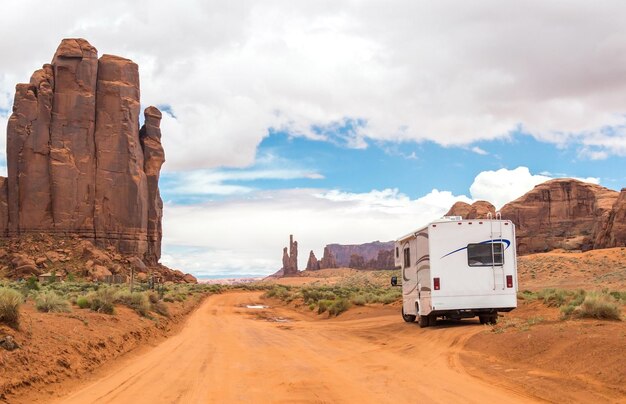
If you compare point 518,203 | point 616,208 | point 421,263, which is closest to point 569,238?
point 518,203

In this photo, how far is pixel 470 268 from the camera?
17266 millimetres

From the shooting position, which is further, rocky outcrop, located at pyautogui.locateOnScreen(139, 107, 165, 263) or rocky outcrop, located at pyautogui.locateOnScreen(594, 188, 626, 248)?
rocky outcrop, located at pyautogui.locateOnScreen(139, 107, 165, 263)

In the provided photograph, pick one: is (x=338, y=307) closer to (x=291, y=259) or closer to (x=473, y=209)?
(x=473, y=209)

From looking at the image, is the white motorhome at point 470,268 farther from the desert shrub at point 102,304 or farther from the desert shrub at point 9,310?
the desert shrub at point 9,310

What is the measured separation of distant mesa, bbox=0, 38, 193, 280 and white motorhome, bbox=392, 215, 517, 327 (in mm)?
68578

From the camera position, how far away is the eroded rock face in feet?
357

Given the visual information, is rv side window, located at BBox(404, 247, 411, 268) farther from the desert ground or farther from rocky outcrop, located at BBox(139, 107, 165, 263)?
rocky outcrop, located at BBox(139, 107, 165, 263)

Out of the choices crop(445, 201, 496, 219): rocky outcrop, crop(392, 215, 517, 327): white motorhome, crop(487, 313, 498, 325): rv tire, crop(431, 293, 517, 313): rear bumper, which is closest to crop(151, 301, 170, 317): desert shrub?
crop(392, 215, 517, 327): white motorhome

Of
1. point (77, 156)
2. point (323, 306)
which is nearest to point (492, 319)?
point (323, 306)

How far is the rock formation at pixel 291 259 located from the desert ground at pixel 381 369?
157m

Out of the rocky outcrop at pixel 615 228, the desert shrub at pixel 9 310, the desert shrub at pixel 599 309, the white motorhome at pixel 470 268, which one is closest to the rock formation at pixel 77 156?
the rocky outcrop at pixel 615 228

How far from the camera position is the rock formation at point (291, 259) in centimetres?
17400

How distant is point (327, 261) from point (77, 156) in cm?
11228

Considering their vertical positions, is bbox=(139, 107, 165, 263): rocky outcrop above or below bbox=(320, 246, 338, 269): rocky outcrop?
above
